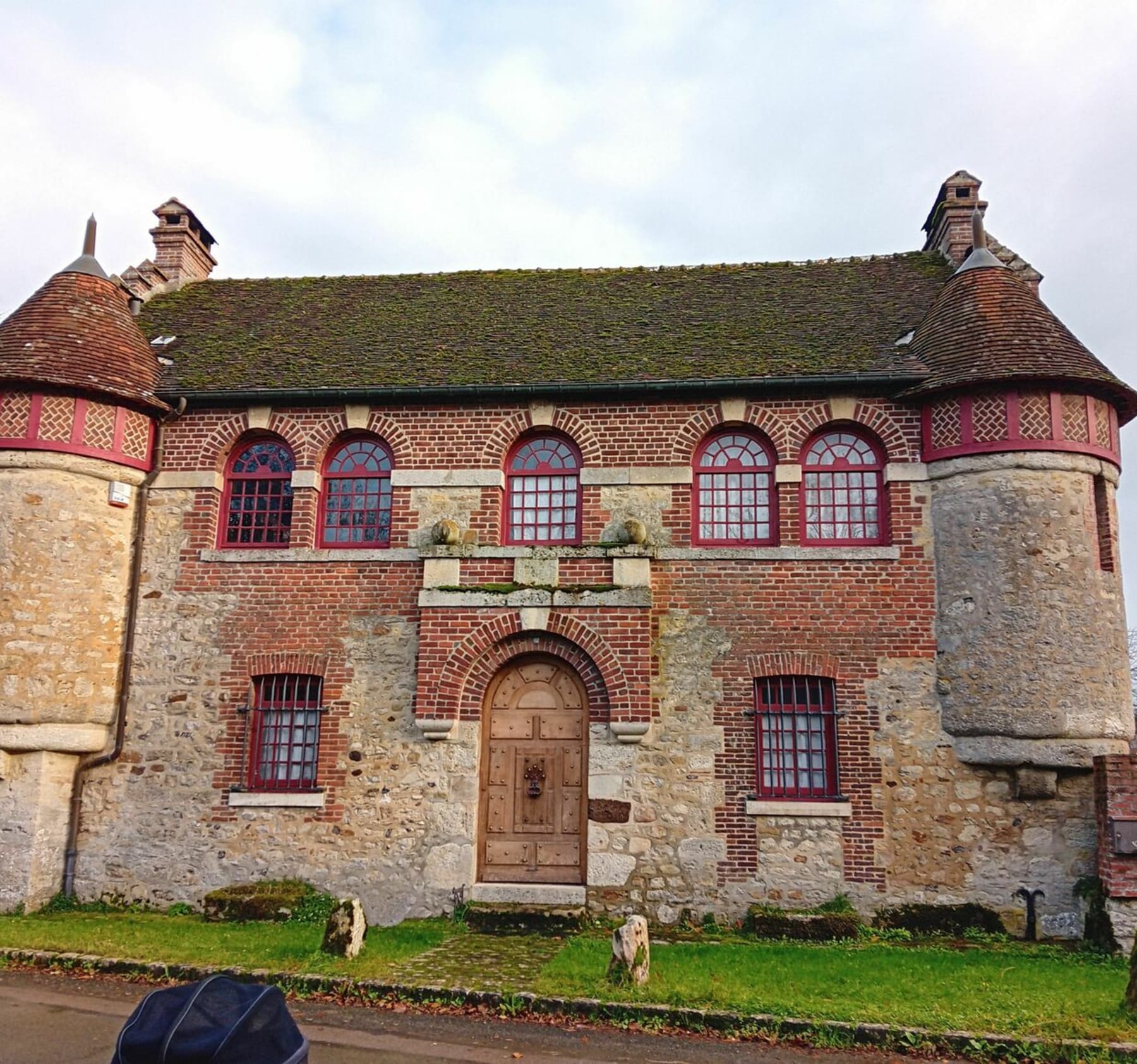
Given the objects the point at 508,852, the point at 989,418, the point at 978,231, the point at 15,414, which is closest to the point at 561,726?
the point at 508,852

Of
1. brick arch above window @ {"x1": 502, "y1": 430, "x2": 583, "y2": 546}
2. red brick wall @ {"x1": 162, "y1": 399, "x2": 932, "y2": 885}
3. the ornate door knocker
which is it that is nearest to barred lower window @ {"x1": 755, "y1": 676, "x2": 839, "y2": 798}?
red brick wall @ {"x1": 162, "y1": 399, "x2": 932, "y2": 885}

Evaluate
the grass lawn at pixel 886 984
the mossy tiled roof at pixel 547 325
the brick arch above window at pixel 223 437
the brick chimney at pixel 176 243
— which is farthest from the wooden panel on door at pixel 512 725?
the brick chimney at pixel 176 243

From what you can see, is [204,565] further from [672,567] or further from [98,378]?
[672,567]

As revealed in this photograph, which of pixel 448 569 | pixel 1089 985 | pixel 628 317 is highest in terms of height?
pixel 628 317

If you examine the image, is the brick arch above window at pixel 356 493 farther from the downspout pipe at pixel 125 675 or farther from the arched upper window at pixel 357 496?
the downspout pipe at pixel 125 675

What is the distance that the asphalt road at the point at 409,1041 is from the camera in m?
7.45

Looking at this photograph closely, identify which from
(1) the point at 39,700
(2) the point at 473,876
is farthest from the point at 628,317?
(1) the point at 39,700

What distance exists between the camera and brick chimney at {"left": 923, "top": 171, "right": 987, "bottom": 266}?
15.9 metres

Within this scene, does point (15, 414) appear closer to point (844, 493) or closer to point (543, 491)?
point (543, 491)

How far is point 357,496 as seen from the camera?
13945 millimetres

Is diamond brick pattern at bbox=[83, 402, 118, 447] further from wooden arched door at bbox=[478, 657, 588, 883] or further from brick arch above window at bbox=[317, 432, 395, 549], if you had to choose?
wooden arched door at bbox=[478, 657, 588, 883]

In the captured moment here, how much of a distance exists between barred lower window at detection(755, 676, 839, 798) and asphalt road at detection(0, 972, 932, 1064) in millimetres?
4839

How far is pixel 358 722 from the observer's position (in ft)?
42.5

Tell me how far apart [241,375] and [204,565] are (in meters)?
2.73
